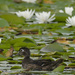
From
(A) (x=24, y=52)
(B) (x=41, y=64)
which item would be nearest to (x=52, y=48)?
(A) (x=24, y=52)

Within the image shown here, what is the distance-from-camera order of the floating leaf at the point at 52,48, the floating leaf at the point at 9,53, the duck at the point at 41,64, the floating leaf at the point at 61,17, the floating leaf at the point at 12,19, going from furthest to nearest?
the floating leaf at the point at 61,17, the floating leaf at the point at 12,19, the floating leaf at the point at 52,48, the floating leaf at the point at 9,53, the duck at the point at 41,64

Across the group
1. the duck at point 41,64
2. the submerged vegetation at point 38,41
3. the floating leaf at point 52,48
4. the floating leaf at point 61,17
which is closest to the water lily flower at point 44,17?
the submerged vegetation at point 38,41

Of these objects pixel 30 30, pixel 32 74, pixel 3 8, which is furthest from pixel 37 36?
pixel 3 8

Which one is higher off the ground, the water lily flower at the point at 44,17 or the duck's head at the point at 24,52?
the water lily flower at the point at 44,17

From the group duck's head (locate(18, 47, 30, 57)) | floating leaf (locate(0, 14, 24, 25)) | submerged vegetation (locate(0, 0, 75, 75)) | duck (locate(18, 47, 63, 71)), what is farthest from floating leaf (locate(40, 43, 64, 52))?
floating leaf (locate(0, 14, 24, 25))

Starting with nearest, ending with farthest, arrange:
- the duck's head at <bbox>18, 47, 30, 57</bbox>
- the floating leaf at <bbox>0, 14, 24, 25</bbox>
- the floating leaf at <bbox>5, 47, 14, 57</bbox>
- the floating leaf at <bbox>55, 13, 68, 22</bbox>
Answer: the duck's head at <bbox>18, 47, 30, 57</bbox> → the floating leaf at <bbox>5, 47, 14, 57</bbox> → the floating leaf at <bbox>0, 14, 24, 25</bbox> → the floating leaf at <bbox>55, 13, 68, 22</bbox>

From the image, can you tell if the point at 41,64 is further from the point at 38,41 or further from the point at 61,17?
the point at 61,17

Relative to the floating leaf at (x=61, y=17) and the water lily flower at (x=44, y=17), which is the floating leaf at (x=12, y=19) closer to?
the water lily flower at (x=44, y=17)

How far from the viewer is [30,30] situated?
480 centimetres

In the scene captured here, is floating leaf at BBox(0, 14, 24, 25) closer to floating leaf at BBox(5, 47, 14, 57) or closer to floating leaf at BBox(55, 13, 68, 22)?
floating leaf at BBox(55, 13, 68, 22)

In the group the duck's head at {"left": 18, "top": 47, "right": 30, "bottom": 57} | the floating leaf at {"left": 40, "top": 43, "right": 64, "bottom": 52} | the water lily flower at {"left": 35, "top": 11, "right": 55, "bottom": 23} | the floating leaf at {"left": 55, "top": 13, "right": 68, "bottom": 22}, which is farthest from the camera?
the floating leaf at {"left": 55, "top": 13, "right": 68, "bottom": 22}

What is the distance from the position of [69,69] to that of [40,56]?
1.75 feet

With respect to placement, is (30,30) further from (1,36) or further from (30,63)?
(30,63)

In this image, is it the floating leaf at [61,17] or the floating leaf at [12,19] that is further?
the floating leaf at [61,17]
